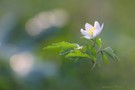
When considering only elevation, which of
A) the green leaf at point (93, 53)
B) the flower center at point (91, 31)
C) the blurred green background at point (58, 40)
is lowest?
the green leaf at point (93, 53)

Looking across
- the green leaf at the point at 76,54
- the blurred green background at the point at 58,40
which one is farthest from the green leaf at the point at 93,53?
the blurred green background at the point at 58,40

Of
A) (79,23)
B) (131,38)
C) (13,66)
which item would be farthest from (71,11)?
(13,66)

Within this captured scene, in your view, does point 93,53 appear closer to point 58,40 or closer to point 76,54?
point 76,54

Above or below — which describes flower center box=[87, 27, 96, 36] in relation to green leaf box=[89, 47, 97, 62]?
above

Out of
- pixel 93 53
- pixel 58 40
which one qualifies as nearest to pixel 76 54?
pixel 93 53

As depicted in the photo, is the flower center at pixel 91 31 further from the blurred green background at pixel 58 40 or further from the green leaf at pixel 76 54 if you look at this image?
the blurred green background at pixel 58 40

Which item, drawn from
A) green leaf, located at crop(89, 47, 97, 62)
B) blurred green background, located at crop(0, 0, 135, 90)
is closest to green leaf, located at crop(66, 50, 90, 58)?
green leaf, located at crop(89, 47, 97, 62)

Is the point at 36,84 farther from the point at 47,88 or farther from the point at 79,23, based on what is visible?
the point at 79,23

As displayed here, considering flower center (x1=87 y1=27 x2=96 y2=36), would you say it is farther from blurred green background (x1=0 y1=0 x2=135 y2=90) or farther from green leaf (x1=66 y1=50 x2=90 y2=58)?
blurred green background (x1=0 y1=0 x2=135 y2=90)

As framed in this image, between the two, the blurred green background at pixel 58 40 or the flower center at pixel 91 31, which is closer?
the flower center at pixel 91 31
